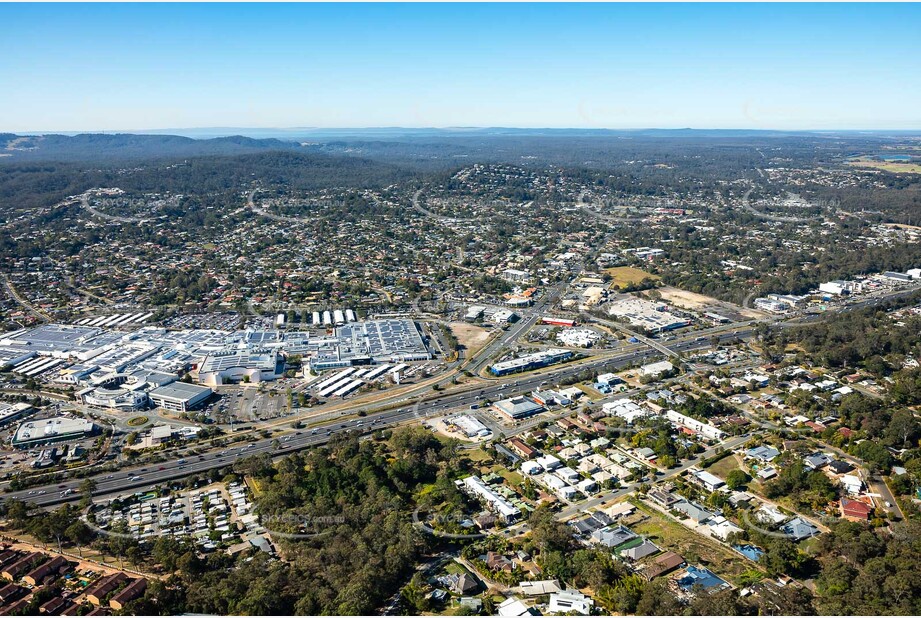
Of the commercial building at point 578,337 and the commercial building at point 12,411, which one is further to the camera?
the commercial building at point 578,337

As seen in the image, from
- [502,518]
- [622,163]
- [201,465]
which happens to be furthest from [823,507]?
[622,163]

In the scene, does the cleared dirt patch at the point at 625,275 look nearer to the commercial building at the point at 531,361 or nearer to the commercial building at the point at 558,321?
the commercial building at the point at 558,321

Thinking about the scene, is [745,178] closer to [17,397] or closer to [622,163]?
[622,163]

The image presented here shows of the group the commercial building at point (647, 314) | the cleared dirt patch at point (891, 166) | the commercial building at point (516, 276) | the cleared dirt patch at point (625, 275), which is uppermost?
the cleared dirt patch at point (891, 166)

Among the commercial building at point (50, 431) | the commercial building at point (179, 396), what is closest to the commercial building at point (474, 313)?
the commercial building at point (179, 396)

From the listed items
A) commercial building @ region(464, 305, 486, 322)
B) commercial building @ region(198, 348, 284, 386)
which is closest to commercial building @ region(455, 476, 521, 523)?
commercial building @ region(198, 348, 284, 386)

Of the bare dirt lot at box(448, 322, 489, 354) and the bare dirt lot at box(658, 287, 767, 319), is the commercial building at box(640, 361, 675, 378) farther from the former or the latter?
the bare dirt lot at box(658, 287, 767, 319)
